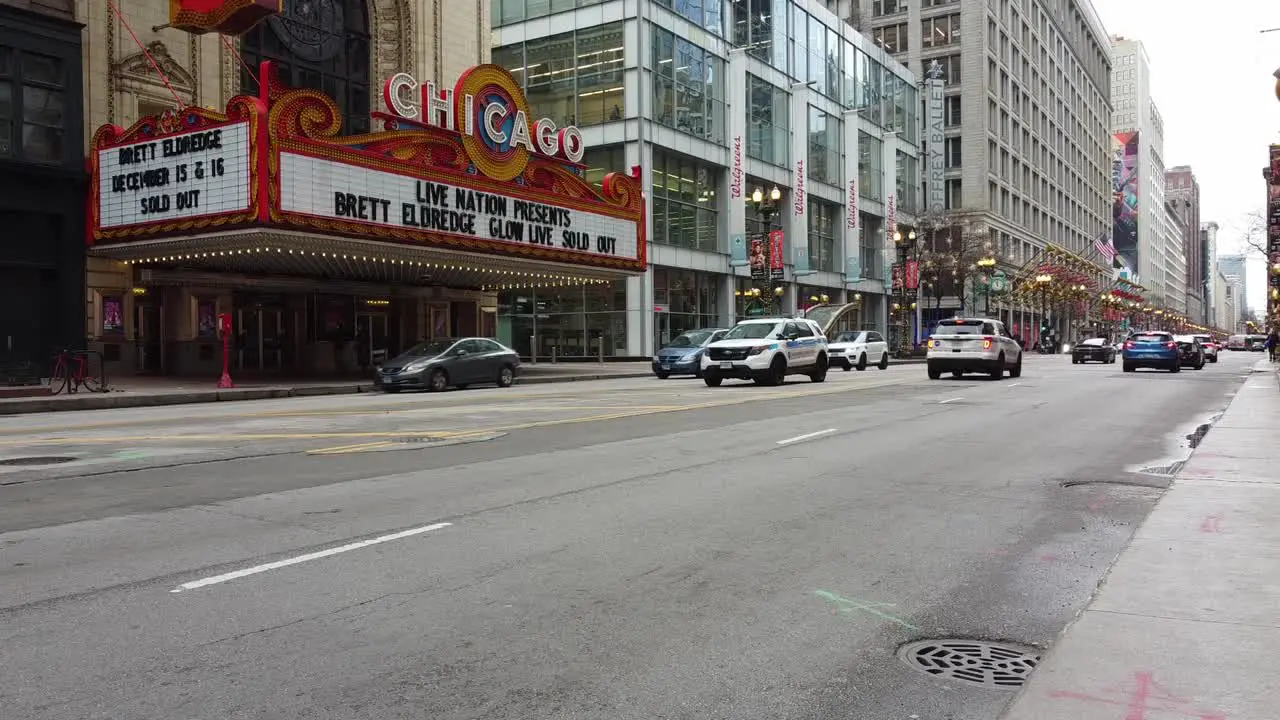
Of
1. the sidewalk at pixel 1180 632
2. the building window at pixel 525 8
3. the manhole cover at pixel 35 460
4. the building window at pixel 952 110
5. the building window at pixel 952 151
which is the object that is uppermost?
the building window at pixel 952 110

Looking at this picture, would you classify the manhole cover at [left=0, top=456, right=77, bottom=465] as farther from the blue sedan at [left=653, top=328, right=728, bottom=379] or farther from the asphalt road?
the blue sedan at [left=653, top=328, right=728, bottom=379]

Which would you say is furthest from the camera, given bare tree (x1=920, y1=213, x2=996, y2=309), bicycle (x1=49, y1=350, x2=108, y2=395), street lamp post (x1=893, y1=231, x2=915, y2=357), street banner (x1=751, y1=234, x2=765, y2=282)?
bare tree (x1=920, y1=213, x2=996, y2=309)

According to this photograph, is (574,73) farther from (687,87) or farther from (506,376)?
(506,376)

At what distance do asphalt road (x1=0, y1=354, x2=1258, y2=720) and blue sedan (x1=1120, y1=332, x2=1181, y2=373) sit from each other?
2796 centimetres

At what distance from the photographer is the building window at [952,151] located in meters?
→ 90.8

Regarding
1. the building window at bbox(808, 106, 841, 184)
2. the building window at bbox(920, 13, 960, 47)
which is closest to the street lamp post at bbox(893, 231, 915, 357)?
the building window at bbox(808, 106, 841, 184)

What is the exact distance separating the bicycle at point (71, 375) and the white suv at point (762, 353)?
14634 millimetres

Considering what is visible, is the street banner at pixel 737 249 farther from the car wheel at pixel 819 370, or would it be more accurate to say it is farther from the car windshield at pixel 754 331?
the car windshield at pixel 754 331

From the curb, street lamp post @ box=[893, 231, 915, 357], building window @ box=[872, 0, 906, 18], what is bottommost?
the curb

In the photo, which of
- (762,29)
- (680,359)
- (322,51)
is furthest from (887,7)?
(322,51)

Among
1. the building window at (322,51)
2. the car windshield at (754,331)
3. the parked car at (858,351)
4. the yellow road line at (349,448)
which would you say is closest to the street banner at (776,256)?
the parked car at (858,351)

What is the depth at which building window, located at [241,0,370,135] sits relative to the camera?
31359 millimetres

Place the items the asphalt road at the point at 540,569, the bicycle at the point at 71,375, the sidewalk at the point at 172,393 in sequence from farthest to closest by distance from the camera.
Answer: the bicycle at the point at 71,375 → the sidewalk at the point at 172,393 → the asphalt road at the point at 540,569

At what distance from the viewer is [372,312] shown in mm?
37094
